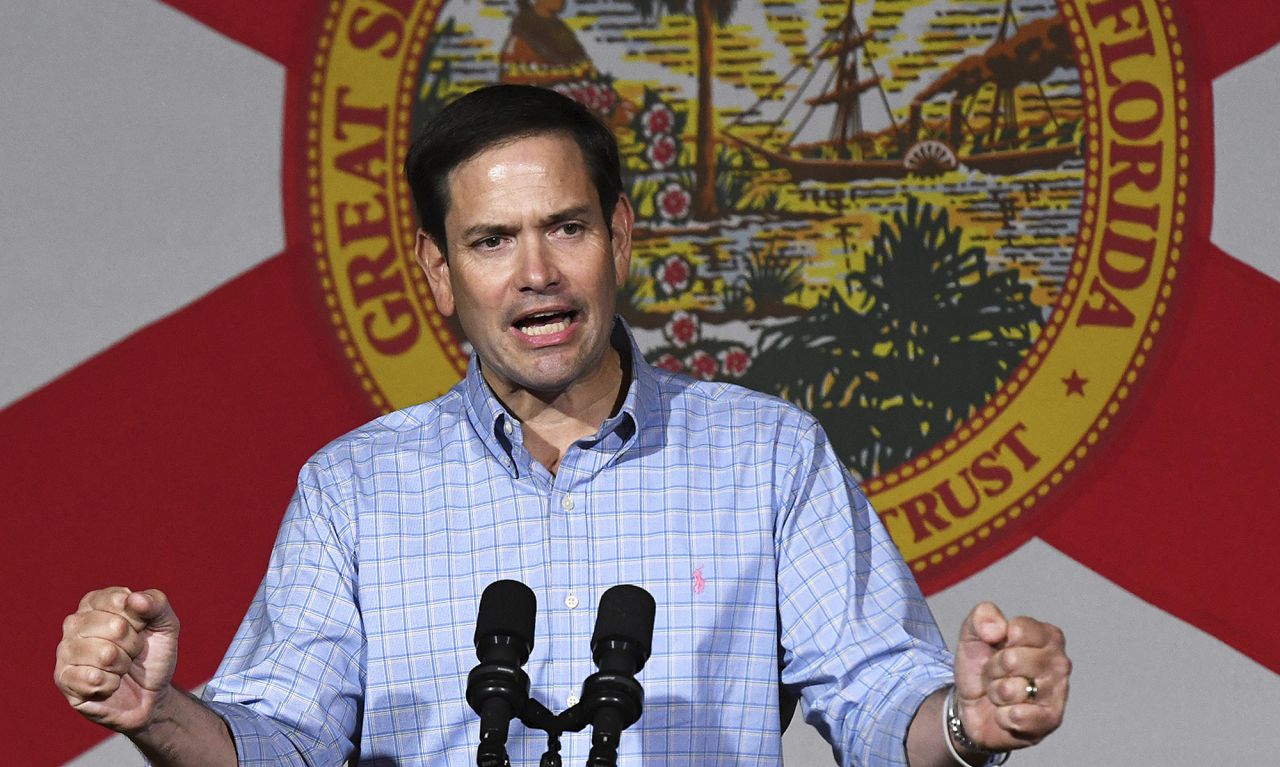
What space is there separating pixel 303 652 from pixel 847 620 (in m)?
0.57

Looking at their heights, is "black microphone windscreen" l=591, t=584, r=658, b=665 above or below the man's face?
below

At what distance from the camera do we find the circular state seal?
2736 mm

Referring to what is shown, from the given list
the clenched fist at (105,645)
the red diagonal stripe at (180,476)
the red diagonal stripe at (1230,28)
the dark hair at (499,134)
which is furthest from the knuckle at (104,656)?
the red diagonal stripe at (1230,28)

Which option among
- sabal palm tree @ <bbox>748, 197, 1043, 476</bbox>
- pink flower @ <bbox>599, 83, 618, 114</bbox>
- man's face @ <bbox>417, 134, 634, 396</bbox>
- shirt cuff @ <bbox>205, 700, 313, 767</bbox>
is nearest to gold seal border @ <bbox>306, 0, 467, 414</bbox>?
pink flower @ <bbox>599, 83, 618, 114</bbox>

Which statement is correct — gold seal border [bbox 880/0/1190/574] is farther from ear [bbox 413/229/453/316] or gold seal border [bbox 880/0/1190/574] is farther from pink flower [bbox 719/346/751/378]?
ear [bbox 413/229/453/316]

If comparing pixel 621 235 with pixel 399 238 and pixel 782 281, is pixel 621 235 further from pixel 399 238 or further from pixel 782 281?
pixel 399 238

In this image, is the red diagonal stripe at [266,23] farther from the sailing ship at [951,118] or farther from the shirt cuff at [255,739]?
the shirt cuff at [255,739]

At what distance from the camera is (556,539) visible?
1.73 metres

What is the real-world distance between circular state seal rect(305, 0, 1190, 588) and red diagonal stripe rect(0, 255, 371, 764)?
0.41 ft

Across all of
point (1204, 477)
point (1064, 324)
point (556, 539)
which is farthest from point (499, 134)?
point (1204, 477)

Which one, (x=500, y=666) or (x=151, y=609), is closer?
(x=500, y=666)

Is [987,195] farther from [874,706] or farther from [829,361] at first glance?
[874,706]

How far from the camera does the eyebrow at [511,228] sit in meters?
1.72

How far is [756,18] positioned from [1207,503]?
3.70 feet
